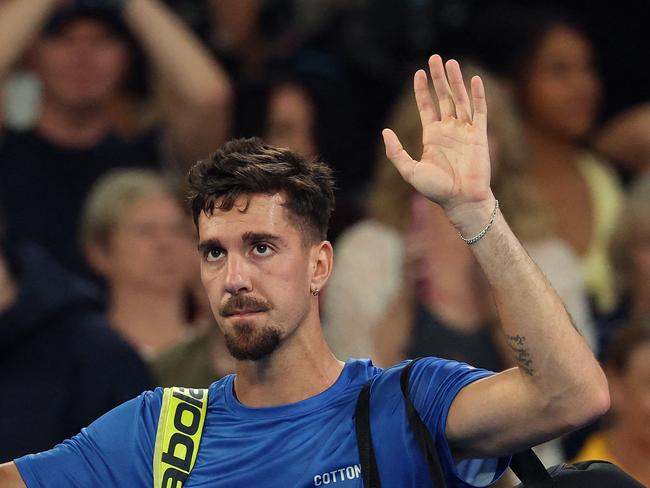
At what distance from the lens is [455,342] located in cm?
681

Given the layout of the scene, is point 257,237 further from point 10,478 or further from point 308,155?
point 308,155

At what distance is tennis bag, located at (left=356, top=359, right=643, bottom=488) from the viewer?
4.32m

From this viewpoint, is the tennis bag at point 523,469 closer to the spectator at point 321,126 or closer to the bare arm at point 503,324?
the bare arm at point 503,324

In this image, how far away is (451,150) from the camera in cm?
442

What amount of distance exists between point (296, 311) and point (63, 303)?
212 cm

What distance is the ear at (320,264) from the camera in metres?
4.74

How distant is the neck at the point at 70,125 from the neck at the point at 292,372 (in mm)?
3733

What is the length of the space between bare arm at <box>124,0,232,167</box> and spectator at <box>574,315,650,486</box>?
2.74m

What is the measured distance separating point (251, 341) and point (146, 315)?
125 inches

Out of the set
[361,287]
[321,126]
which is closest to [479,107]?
[361,287]

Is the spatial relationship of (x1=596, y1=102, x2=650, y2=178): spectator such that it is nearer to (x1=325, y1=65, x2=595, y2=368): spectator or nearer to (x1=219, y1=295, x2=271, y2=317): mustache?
(x1=325, y1=65, x2=595, y2=368): spectator

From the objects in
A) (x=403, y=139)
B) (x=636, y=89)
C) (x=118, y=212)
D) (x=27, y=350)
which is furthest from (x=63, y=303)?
(x=636, y=89)

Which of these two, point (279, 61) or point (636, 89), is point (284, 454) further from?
point (636, 89)

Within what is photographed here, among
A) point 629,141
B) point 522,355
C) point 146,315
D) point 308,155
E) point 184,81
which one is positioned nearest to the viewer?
point 522,355
